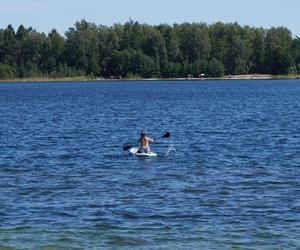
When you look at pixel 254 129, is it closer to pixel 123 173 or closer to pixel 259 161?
pixel 259 161

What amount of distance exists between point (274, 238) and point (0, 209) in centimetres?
1003

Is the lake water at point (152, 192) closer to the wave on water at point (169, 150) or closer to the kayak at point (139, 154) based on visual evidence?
the wave on water at point (169, 150)

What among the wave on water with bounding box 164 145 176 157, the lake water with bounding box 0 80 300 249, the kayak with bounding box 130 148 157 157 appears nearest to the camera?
the lake water with bounding box 0 80 300 249

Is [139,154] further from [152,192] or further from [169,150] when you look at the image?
[152,192]

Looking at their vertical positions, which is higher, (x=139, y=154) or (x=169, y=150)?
(x=139, y=154)

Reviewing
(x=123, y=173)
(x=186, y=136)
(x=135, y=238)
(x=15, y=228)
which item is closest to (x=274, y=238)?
(x=135, y=238)

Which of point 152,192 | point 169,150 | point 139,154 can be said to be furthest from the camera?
point 169,150

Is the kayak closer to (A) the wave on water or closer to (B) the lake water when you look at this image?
(B) the lake water

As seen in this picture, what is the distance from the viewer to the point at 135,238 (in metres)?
25.1

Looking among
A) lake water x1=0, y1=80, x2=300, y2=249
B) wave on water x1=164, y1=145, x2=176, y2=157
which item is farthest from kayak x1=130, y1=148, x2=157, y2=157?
wave on water x1=164, y1=145, x2=176, y2=157

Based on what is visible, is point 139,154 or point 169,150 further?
point 169,150

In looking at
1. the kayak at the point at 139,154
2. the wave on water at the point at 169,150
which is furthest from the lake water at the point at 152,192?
the kayak at the point at 139,154

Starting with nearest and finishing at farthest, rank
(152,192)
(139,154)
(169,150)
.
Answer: (152,192) < (139,154) < (169,150)

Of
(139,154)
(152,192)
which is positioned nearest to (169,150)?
(139,154)
